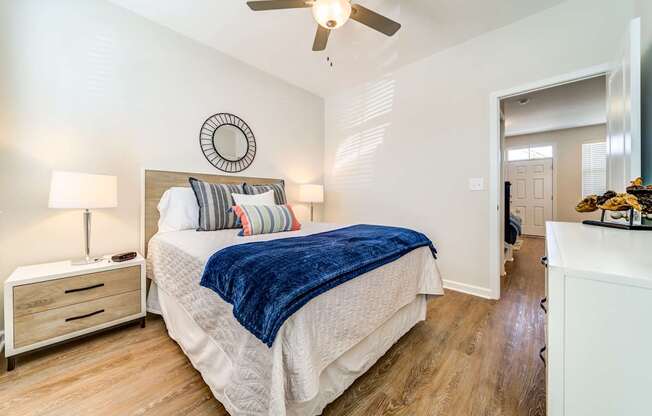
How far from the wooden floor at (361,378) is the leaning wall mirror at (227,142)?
1.69 meters

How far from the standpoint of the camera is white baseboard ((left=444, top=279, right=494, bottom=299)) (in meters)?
2.44

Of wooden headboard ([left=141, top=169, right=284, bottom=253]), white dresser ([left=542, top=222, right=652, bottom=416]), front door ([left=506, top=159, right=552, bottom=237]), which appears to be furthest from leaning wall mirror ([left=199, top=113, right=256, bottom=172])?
front door ([left=506, top=159, right=552, bottom=237])

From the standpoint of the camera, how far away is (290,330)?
35.8 inches

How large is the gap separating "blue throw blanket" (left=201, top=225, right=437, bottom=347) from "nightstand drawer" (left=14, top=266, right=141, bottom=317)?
1044 millimetres

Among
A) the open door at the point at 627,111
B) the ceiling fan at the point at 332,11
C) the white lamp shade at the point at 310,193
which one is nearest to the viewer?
the open door at the point at 627,111

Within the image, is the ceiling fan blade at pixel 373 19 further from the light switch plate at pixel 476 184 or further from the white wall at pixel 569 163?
the white wall at pixel 569 163

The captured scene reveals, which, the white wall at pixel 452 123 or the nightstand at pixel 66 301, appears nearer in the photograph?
the nightstand at pixel 66 301

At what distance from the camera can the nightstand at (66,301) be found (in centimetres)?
141

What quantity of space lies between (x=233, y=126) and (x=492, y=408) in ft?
10.3

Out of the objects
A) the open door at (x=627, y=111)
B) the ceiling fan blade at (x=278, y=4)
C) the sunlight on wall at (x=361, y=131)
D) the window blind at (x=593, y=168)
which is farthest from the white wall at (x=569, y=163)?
the ceiling fan blade at (x=278, y=4)

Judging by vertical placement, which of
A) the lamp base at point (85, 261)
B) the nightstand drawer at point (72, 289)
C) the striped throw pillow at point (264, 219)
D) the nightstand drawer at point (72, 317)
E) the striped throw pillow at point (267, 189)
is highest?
the striped throw pillow at point (267, 189)

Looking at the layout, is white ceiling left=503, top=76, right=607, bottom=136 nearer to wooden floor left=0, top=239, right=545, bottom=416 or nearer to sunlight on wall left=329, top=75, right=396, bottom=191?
sunlight on wall left=329, top=75, right=396, bottom=191

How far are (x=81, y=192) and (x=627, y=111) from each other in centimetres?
340

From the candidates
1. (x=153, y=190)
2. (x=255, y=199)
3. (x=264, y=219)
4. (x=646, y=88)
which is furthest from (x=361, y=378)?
(x=646, y=88)
